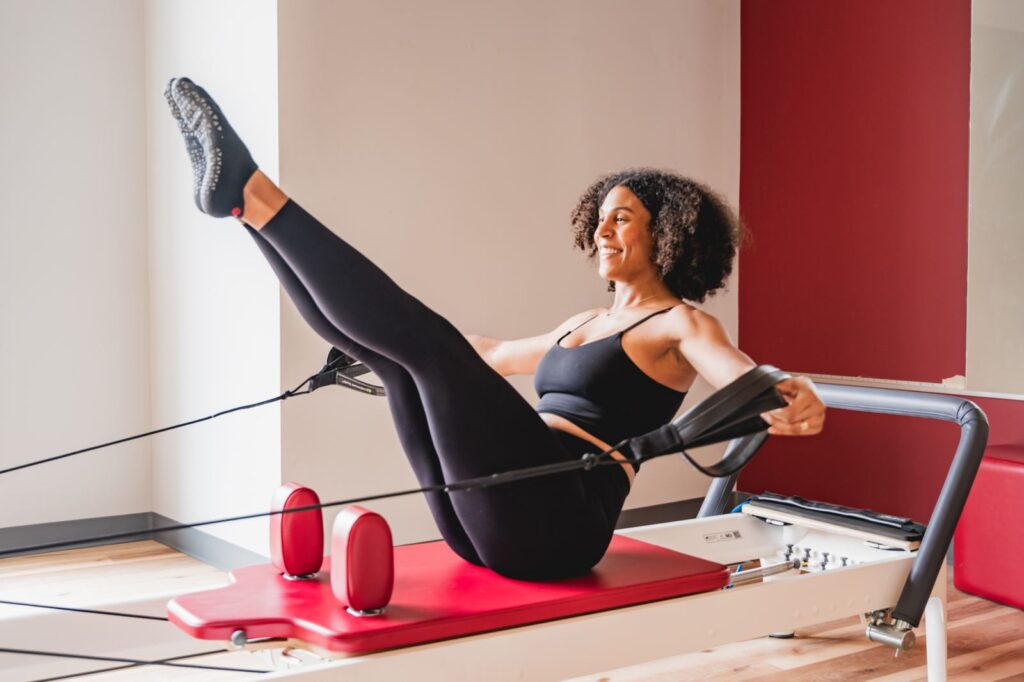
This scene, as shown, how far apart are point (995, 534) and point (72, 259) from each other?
118 inches

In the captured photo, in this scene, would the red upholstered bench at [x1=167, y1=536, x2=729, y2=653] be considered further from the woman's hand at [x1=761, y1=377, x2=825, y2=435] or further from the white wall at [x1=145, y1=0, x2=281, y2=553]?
the white wall at [x1=145, y1=0, x2=281, y2=553]

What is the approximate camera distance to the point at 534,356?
203 cm

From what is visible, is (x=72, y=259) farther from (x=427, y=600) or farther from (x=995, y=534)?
(x=995, y=534)

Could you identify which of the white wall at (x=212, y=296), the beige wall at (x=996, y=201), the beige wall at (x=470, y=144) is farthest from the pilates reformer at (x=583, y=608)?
the white wall at (x=212, y=296)

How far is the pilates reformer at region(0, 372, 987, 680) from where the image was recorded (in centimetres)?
142

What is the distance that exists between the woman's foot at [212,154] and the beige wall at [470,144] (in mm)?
1453

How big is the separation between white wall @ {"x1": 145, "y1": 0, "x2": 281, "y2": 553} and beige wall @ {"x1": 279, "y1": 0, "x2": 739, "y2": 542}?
0.39 ft

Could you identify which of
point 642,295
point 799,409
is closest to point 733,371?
point 799,409

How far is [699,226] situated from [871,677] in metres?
1.12

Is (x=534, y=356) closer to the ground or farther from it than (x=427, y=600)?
farther from it

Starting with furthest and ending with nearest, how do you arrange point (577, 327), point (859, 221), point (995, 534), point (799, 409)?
point (859, 221), point (995, 534), point (577, 327), point (799, 409)

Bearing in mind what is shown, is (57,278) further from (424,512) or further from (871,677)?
(871,677)

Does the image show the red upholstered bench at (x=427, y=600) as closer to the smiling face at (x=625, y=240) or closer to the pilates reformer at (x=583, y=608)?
the pilates reformer at (x=583, y=608)

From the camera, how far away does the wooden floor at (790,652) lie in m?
2.27
